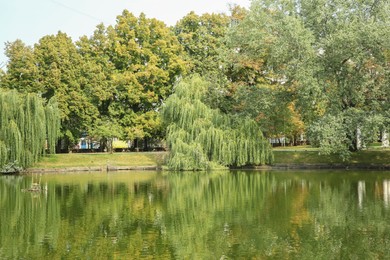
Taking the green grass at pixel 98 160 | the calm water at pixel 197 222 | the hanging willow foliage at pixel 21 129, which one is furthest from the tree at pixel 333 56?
the hanging willow foliage at pixel 21 129

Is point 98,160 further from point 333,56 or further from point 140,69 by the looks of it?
point 333,56

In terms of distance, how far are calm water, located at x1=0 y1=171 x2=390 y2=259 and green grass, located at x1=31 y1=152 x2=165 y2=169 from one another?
16.0m

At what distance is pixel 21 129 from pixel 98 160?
27.5 feet

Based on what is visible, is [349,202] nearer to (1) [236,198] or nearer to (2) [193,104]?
(1) [236,198]

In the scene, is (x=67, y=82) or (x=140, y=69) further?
(x=140, y=69)

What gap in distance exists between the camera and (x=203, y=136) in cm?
4131

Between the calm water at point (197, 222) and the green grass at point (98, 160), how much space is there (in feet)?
52.5

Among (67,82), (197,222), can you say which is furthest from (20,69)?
(197,222)

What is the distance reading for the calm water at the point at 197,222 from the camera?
1186 cm

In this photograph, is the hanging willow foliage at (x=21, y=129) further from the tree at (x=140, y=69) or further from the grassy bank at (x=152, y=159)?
the tree at (x=140, y=69)

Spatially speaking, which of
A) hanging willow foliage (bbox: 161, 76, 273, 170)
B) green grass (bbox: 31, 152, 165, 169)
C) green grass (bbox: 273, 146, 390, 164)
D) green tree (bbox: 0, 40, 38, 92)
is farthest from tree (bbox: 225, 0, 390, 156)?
green tree (bbox: 0, 40, 38, 92)

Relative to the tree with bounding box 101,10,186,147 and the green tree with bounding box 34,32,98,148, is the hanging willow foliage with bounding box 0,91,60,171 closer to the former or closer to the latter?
the green tree with bounding box 34,32,98,148

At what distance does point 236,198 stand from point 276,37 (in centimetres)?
2169

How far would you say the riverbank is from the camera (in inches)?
1644
